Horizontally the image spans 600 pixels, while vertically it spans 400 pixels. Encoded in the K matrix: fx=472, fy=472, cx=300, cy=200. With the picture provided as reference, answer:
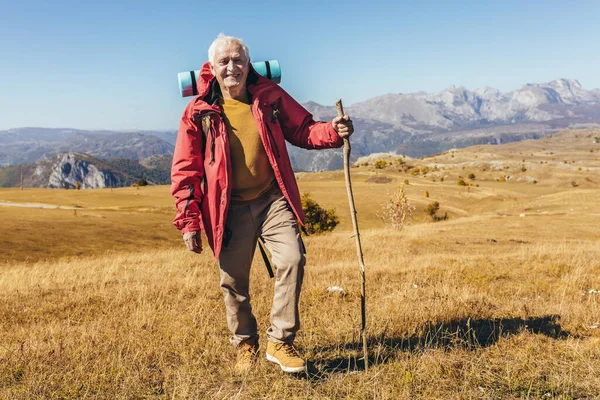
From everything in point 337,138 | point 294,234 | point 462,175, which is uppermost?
point 337,138

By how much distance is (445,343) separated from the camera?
5.43 metres

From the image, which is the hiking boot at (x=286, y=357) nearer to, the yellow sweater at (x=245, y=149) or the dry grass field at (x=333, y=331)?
the dry grass field at (x=333, y=331)

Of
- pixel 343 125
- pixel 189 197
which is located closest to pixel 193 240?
pixel 189 197

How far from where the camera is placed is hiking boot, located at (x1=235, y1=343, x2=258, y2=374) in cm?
461

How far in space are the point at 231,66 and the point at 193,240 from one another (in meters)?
1.75

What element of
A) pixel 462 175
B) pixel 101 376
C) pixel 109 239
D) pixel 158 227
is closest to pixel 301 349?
pixel 101 376

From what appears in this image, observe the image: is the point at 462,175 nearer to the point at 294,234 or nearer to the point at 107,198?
the point at 107,198

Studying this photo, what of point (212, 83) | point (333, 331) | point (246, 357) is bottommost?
point (333, 331)

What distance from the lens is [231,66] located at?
461cm

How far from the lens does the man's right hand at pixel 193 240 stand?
4633mm

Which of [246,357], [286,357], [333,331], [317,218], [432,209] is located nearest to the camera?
[286,357]

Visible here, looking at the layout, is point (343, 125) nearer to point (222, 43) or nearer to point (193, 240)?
point (222, 43)

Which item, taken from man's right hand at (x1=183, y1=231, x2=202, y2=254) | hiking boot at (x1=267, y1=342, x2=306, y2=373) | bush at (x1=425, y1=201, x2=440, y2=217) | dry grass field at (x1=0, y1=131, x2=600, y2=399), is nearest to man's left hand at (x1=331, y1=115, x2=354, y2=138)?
man's right hand at (x1=183, y1=231, x2=202, y2=254)

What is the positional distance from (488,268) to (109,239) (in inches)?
1241
